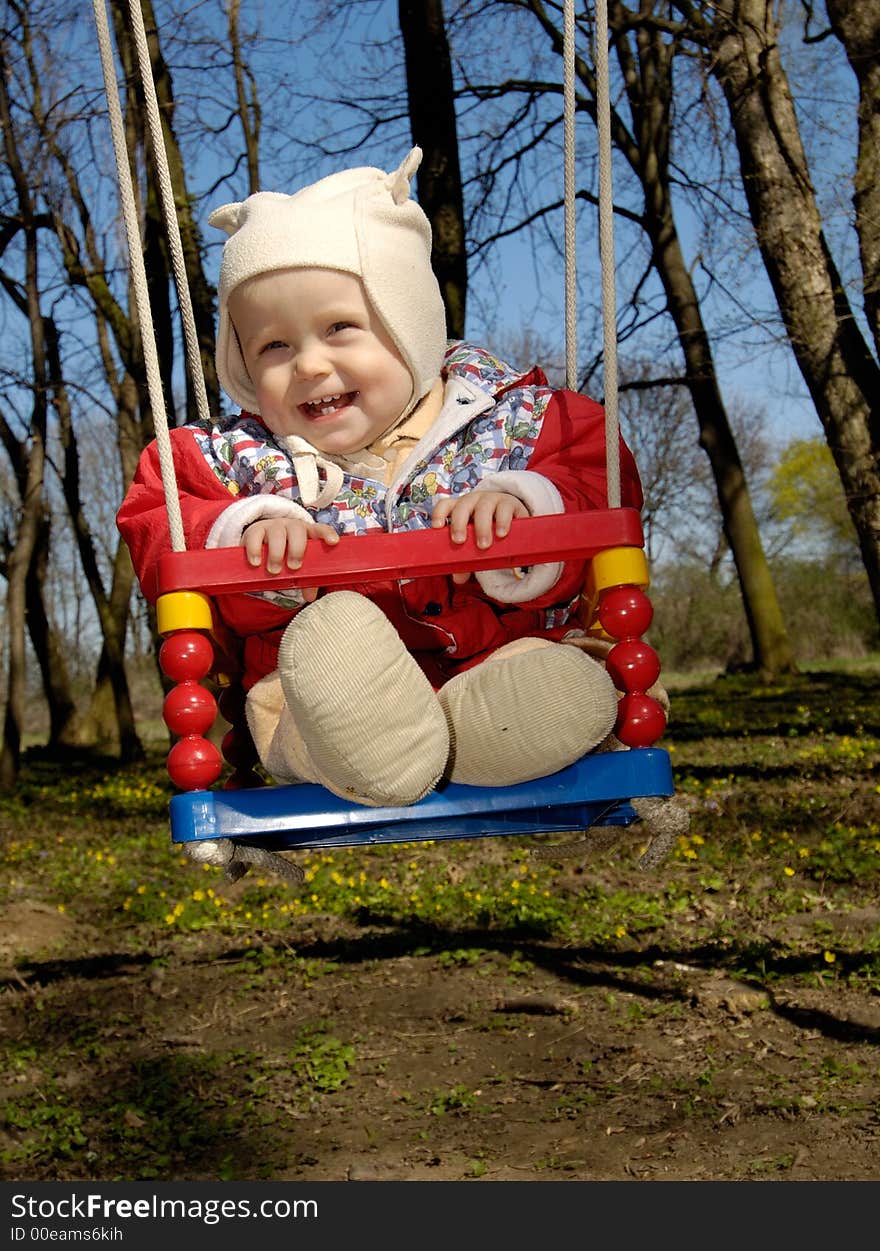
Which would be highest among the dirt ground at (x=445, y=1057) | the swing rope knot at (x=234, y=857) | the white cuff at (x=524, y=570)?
the white cuff at (x=524, y=570)

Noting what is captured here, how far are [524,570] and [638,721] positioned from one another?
415 mm

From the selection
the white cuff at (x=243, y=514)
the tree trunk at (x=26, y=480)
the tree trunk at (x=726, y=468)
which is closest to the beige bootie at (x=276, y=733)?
the white cuff at (x=243, y=514)

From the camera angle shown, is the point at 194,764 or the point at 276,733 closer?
the point at 194,764

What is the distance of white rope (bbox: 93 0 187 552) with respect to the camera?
8.20ft

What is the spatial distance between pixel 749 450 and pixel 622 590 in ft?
116

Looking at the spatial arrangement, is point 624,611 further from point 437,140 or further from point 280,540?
point 437,140

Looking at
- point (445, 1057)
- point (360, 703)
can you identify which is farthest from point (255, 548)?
point (445, 1057)

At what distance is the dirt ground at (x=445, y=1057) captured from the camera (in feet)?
15.9

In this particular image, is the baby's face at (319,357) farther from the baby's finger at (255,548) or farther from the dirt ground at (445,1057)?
the dirt ground at (445,1057)

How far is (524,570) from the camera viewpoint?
2.74 meters

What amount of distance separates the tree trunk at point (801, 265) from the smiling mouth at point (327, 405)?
4.36m

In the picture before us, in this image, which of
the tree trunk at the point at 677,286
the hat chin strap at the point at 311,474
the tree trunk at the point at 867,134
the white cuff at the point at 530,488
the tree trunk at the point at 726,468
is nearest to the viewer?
the white cuff at the point at 530,488

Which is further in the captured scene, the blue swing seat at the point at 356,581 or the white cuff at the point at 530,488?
the white cuff at the point at 530,488

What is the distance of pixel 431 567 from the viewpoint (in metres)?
2.41
